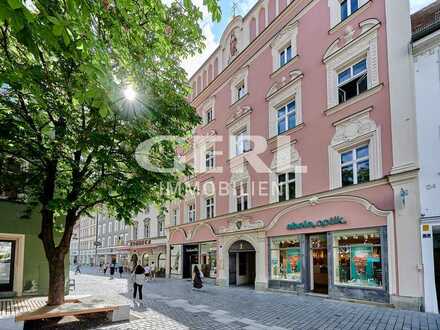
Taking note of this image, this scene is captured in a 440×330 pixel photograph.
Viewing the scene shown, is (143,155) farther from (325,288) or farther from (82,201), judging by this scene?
(325,288)

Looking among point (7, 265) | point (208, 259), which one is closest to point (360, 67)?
point (208, 259)

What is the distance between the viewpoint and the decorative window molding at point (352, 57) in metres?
13.3

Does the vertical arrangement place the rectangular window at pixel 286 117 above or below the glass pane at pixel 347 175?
above

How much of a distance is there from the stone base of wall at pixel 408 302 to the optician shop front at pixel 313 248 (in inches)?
15.3

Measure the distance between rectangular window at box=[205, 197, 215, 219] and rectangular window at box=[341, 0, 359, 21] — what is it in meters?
14.3

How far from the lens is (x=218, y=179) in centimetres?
2341

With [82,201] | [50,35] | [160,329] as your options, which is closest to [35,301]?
→ [82,201]

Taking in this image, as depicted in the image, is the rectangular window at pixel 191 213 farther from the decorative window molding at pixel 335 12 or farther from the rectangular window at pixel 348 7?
the rectangular window at pixel 348 7

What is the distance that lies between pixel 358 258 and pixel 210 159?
13963 mm

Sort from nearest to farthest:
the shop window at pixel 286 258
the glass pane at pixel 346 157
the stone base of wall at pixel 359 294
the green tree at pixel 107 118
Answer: the green tree at pixel 107 118
the stone base of wall at pixel 359 294
the glass pane at pixel 346 157
the shop window at pixel 286 258

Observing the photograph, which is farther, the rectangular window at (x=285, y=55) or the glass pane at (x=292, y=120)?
the rectangular window at (x=285, y=55)

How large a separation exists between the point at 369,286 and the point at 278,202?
5.88 meters

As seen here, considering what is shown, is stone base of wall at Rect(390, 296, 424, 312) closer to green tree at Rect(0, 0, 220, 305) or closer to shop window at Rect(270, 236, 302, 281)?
shop window at Rect(270, 236, 302, 281)

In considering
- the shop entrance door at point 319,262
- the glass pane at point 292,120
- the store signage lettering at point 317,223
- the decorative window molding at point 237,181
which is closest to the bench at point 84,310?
the store signage lettering at point 317,223
